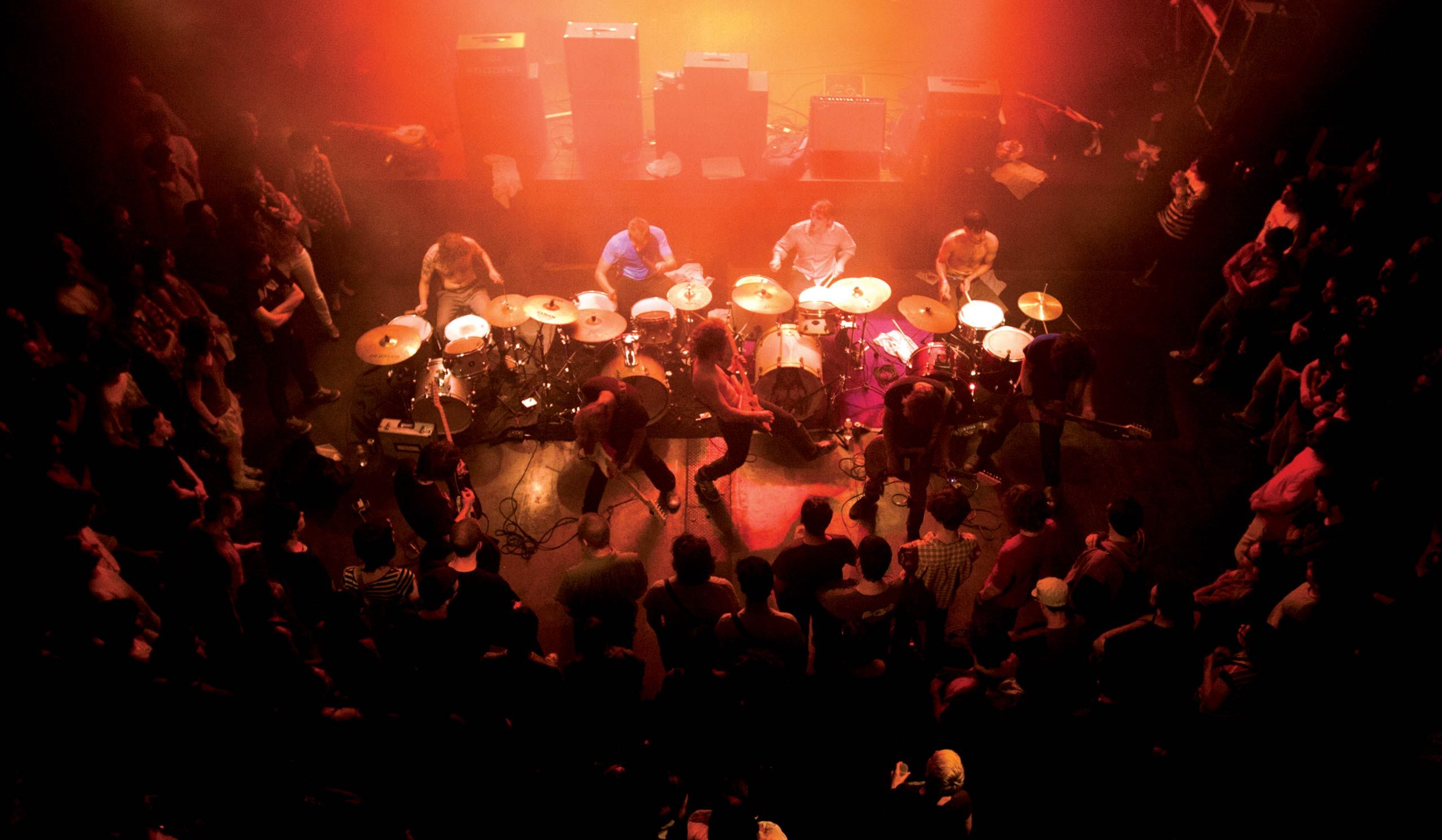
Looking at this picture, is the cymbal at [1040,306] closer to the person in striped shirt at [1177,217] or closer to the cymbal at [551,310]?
the person in striped shirt at [1177,217]

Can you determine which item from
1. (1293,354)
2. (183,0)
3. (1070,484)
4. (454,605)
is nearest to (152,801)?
(454,605)

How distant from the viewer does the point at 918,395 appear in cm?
455

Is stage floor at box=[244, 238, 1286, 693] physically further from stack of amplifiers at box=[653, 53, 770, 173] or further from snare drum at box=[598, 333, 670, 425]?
stack of amplifiers at box=[653, 53, 770, 173]

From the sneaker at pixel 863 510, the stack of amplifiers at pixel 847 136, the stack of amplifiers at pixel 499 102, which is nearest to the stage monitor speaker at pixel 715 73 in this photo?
the stack of amplifiers at pixel 847 136

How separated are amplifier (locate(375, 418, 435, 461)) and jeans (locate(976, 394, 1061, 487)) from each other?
4149 mm

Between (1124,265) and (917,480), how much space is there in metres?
5.30

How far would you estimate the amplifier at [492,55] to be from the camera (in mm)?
8055

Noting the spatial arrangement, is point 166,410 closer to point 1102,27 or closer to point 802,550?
point 802,550

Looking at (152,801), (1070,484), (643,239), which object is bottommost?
(1070,484)

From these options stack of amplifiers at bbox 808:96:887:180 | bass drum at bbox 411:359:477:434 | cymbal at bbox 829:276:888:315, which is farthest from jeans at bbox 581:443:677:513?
stack of amplifiers at bbox 808:96:887:180

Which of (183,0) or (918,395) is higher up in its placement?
(183,0)

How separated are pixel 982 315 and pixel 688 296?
2405 millimetres

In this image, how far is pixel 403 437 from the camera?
5754 millimetres

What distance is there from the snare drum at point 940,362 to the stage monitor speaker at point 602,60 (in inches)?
173
